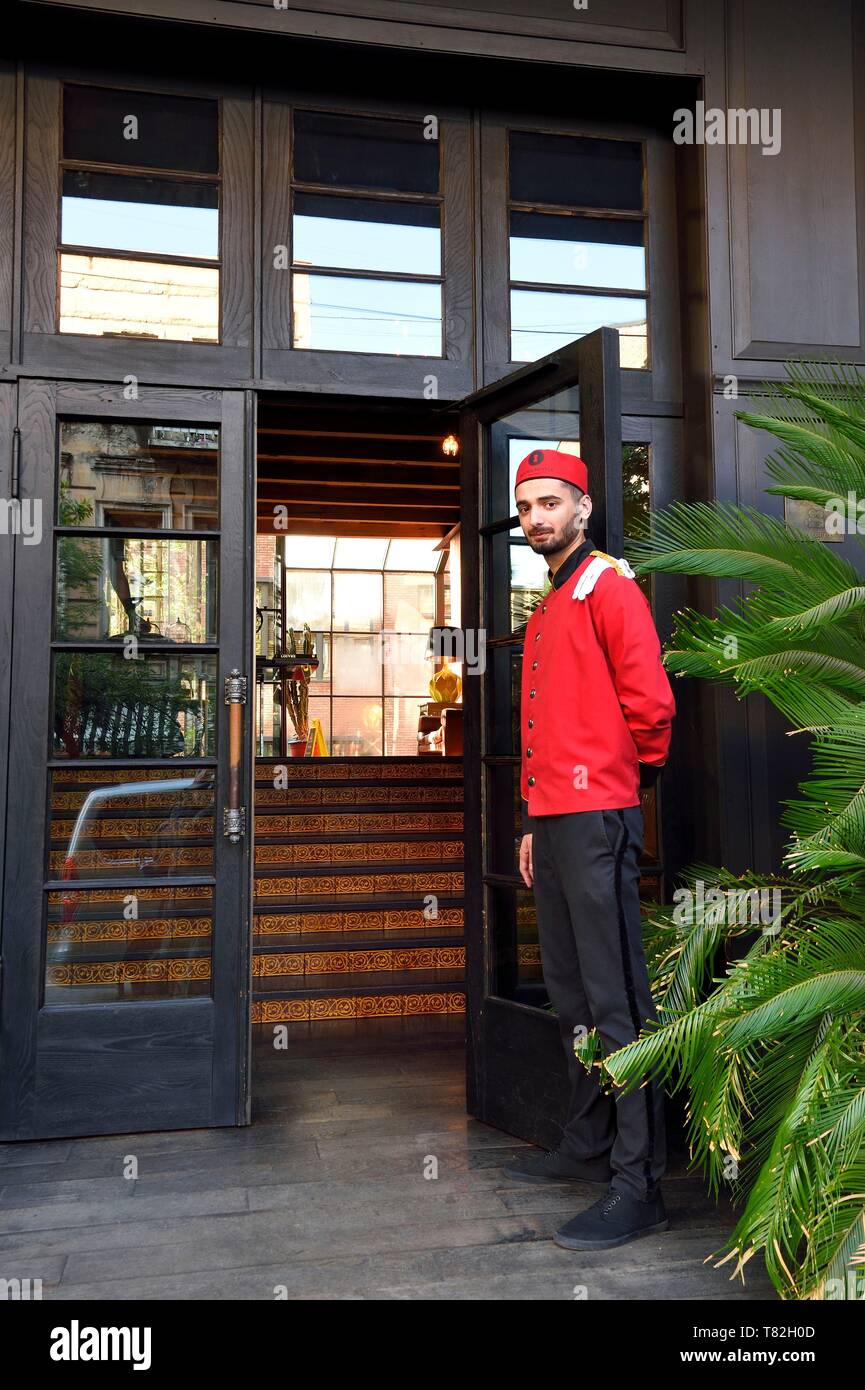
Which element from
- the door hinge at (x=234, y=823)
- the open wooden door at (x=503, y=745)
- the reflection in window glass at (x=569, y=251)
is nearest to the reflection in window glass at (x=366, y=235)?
the reflection in window glass at (x=569, y=251)

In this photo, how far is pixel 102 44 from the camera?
126 inches

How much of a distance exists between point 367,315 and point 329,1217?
2441mm

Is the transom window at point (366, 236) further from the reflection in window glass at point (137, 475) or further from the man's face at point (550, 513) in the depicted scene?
the man's face at point (550, 513)

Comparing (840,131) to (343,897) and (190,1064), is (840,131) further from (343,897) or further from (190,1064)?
(343,897)

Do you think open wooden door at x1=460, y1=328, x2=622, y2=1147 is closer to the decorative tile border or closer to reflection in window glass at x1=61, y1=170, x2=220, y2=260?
reflection in window glass at x1=61, y1=170, x2=220, y2=260

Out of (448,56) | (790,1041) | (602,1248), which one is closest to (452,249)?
(448,56)

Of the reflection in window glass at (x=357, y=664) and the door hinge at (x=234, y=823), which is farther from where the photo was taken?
the reflection in window glass at (x=357, y=664)

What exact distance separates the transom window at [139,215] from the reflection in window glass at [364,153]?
271 mm

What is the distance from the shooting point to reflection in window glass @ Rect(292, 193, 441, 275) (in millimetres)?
3332

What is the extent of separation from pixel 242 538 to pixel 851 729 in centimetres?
184

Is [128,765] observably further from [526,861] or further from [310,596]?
[310,596]

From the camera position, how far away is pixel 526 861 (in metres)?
2.79

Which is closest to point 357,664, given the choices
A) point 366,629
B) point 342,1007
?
point 366,629

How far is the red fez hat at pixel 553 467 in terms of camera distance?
2.65 metres
